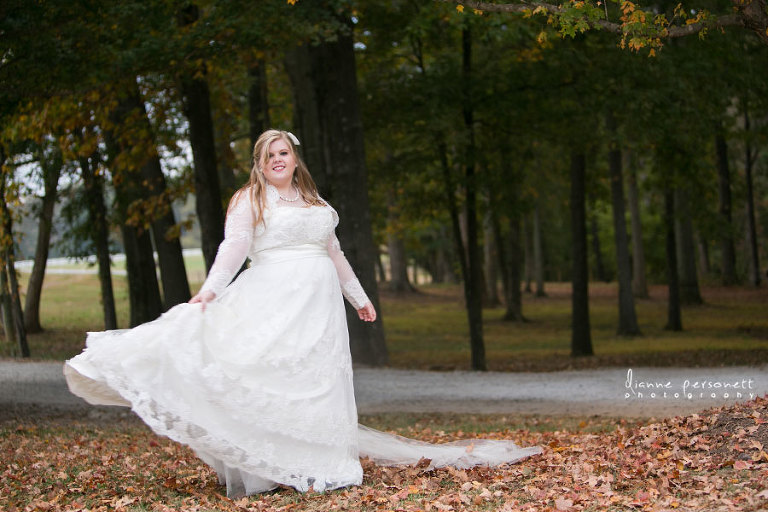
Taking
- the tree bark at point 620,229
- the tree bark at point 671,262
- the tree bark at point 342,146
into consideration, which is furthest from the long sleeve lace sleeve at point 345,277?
the tree bark at point 671,262

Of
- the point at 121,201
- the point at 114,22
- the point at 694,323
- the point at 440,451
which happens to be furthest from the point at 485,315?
the point at 440,451

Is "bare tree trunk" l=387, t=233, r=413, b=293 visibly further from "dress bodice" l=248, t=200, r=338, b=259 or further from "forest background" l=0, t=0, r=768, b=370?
"dress bodice" l=248, t=200, r=338, b=259

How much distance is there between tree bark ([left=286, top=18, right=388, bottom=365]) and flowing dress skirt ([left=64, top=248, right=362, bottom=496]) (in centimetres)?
1039

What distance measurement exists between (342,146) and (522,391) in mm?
5666

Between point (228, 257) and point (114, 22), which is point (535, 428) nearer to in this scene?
point (228, 257)

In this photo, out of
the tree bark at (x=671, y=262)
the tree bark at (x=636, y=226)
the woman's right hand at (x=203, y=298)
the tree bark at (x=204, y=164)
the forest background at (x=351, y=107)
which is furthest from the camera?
the tree bark at (x=636, y=226)

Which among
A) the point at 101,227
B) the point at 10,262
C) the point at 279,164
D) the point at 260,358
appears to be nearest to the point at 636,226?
the point at 101,227

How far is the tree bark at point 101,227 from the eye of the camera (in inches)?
792

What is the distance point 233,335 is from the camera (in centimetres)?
602

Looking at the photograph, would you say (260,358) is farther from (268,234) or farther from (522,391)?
(522,391)

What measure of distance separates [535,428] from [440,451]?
3.49m

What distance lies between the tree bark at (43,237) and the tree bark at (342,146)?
17.9 ft

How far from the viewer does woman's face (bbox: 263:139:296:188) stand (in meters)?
6.30

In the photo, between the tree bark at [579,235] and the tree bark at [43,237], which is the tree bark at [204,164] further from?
the tree bark at [579,235]
